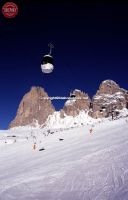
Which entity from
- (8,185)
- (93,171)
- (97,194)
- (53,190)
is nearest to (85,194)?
(97,194)

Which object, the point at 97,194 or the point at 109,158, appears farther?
the point at 109,158

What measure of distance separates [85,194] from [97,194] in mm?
467

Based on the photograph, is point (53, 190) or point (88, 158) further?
point (88, 158)

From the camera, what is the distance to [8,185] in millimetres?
14891

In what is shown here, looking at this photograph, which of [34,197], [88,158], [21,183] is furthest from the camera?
[88,158]

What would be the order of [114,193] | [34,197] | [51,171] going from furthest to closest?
[51,171] < [34,197] < [114,193]

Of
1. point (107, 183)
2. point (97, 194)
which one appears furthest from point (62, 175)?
point (97, 194)

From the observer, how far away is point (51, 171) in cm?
1669

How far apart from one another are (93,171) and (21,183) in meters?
2.93

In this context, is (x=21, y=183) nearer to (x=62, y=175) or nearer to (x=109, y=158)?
(x=62, y=175)

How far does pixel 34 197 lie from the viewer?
1202 centimetres

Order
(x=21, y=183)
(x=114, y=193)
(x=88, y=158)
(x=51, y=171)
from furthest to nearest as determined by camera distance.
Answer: (x=88, y=158)
(x=51, y=171)
(x=21, y=183)
(x=114, y=193)

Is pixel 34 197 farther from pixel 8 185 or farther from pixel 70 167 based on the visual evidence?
pixel 70 167

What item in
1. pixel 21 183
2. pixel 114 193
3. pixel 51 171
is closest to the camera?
pixel 114 193
